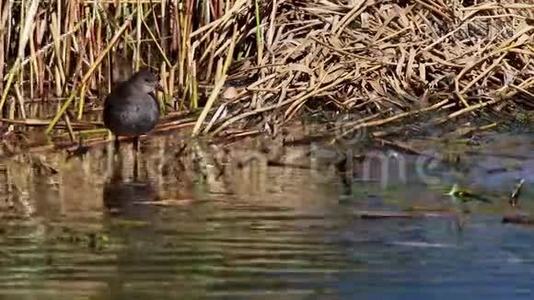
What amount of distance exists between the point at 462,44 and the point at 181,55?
5.84ft

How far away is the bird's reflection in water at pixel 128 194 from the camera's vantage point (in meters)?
5.62

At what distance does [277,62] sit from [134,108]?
1547 millimetres

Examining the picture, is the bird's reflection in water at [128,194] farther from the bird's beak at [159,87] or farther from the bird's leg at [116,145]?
the bird's beak at [159,87]

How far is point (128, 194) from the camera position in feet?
19.9

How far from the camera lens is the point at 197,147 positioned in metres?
7.42

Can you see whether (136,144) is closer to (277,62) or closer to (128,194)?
(128,194)

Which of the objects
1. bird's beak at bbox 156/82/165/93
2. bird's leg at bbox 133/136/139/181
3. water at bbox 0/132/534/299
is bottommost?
water at bbox 0/132/534/299

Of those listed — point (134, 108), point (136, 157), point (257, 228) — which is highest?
point (134, 108)

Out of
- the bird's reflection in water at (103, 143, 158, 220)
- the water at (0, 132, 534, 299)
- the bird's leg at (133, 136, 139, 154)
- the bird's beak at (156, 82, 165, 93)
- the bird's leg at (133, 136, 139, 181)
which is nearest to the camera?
the water at (0, 132, 534, 299)

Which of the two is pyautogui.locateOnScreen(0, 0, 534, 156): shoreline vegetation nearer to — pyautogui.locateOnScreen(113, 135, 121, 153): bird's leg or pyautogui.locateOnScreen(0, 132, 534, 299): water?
pyautogui.locateOnScreen(113, 135, 121, 153): bird's leg

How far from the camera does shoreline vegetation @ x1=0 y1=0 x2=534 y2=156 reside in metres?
8.07

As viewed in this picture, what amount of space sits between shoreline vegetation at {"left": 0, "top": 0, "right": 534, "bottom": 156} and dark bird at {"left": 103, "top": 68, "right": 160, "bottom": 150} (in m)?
0.17

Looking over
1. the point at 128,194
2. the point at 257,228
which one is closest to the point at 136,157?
the point at 128,194

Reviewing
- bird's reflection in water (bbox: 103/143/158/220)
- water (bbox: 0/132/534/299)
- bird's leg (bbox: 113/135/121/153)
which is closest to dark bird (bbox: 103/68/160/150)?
bird's leg (bbox: 113/135/121/153)
